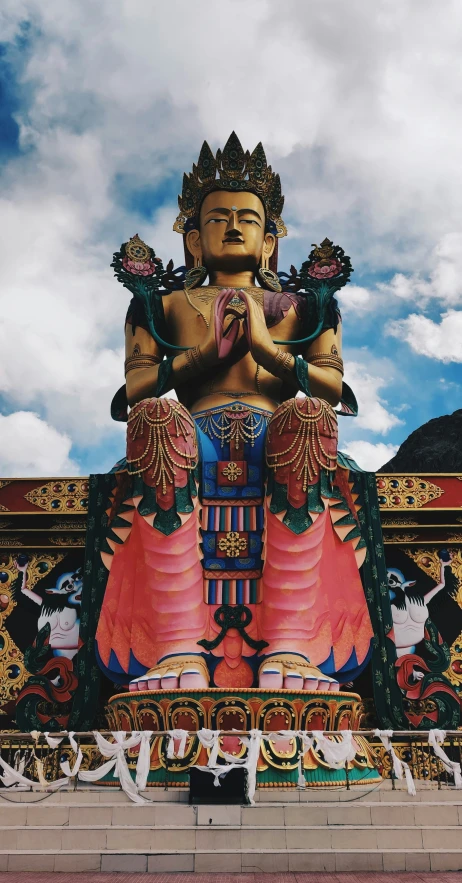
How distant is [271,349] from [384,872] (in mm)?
3813

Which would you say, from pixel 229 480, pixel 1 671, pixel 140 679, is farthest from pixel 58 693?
pixel 229 480

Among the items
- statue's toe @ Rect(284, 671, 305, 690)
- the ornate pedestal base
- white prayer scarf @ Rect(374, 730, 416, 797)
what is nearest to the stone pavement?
white prayer scarf @ Rect(374, 730, 416, 797)

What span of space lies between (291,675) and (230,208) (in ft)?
13.5

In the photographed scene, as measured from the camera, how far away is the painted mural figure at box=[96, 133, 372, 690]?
5363 millimetres

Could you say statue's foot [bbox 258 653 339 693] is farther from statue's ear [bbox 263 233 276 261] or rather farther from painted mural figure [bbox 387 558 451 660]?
statue's ear [bbox 263 233 276 261]

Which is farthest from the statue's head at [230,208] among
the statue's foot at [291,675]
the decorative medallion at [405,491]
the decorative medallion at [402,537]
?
the statue's foot at [291,675]

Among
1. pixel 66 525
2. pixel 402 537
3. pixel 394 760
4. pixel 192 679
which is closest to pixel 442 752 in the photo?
pixel 394 760

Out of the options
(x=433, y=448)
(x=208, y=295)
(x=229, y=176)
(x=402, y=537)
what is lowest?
(x=402, y=537)

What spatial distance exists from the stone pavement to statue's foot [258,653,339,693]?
182 centimetres

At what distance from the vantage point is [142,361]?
6.82m

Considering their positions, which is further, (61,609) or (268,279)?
(268,279)

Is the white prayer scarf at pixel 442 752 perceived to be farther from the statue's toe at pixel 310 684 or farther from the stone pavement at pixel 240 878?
the stone pavement at pixel 240 878

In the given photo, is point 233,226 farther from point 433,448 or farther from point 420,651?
point 433,448

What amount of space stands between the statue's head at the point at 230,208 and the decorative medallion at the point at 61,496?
2.33 m
